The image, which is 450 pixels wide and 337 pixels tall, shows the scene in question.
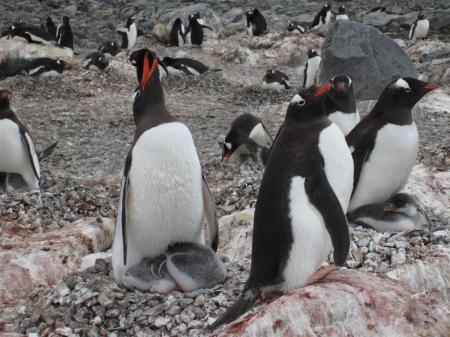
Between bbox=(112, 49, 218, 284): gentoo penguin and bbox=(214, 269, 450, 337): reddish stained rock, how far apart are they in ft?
3.08

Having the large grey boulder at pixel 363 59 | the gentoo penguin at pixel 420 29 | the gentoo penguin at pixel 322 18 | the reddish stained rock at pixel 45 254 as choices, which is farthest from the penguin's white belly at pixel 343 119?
the gentoo penguin at pixel 322 18

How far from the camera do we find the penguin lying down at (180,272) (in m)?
3.69

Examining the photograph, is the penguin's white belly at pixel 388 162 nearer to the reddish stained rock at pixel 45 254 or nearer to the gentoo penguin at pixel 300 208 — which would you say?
the gentoo penguin at pixel 300 208

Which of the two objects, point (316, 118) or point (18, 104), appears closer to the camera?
point (316, 118)

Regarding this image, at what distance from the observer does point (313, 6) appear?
25.9 m

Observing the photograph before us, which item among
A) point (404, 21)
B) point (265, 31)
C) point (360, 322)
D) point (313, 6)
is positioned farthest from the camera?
point (313, 6)

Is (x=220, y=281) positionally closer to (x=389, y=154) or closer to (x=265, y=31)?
(x=389, y=154)

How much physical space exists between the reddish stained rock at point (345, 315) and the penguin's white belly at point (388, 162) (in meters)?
1.96

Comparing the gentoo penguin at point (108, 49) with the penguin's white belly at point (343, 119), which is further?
the gentoo penguin at point (108, 49)

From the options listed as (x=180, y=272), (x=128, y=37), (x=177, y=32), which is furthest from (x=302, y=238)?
(x=128, y=37)

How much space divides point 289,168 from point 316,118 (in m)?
0.29

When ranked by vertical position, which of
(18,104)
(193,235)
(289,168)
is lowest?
(18,104)

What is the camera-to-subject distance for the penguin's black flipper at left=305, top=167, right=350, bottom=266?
3297mm

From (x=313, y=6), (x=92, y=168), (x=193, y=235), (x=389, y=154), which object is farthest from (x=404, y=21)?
(x=193, y=235)
